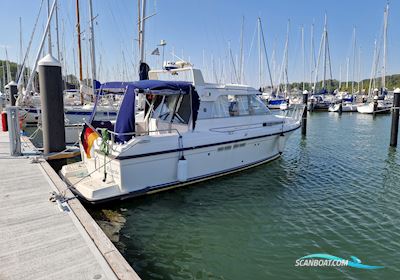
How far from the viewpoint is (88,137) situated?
827cm

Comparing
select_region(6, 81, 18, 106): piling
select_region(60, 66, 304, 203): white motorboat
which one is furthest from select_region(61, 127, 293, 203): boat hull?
select_region(6, 81, 18, 106): piling

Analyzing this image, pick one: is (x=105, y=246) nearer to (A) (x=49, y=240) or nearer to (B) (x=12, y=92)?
(A) (x=49, y=240)

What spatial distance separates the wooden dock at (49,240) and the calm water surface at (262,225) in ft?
3.76

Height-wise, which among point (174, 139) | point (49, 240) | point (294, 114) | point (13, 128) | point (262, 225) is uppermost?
point (294, 114)

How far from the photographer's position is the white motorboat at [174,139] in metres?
7.15

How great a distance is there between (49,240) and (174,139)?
4.25 m

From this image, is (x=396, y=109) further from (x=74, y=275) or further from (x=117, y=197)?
(x=74, y=275)

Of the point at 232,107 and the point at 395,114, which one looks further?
the point at 395,114

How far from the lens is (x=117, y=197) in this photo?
7.03 metres

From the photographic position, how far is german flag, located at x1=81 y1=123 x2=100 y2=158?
26.6ft

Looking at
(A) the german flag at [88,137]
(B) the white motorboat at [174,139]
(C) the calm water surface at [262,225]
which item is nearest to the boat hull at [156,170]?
(B) the white motorboat at [174,139]

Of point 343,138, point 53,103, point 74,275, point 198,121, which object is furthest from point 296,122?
point 74,275

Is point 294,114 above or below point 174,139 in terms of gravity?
above

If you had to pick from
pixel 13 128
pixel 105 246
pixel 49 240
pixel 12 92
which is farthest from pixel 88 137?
pixel 12 92
